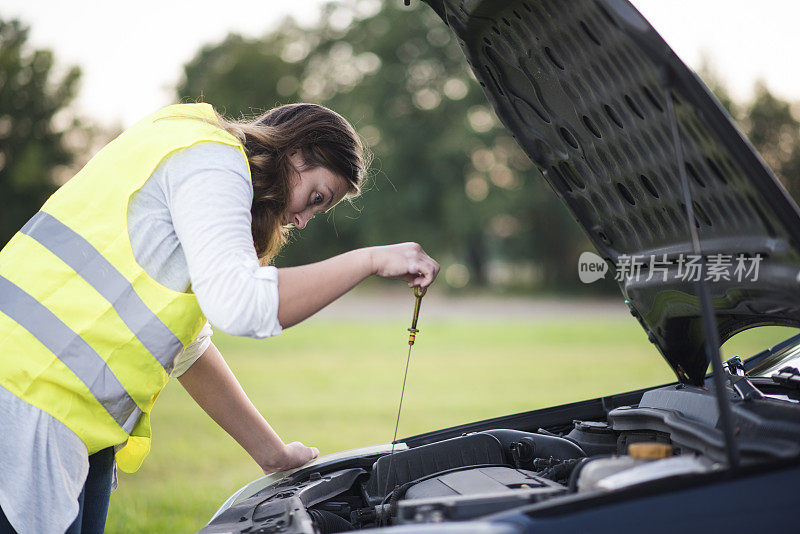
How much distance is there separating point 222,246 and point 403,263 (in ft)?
1.43

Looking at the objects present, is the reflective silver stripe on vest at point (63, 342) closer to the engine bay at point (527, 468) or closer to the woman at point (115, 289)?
the woman at point (115, 289)

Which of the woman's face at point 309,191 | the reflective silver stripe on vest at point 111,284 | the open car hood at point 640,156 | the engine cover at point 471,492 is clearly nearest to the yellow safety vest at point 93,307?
the reflective silver stripe on vest at point 111,284

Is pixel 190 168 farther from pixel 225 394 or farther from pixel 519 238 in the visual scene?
pixel 519 238

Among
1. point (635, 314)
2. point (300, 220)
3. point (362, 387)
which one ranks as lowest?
point (635, 314)

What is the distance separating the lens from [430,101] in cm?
2986

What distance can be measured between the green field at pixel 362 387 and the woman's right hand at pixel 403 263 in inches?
135

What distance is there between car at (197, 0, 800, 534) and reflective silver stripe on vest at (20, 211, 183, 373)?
53 centimetres

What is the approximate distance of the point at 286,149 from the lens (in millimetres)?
1899

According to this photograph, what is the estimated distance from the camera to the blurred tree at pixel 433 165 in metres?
27.7

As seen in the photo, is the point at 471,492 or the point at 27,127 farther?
the point at 27,127

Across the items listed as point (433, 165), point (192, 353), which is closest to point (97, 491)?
point (192, 353)

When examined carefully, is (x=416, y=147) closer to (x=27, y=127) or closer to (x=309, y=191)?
(x=27, y=127)

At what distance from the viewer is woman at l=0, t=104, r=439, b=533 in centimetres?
159

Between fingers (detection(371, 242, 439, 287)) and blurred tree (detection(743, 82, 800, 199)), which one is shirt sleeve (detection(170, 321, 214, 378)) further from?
blurred tree (detection(743, 82, 800, 199))
